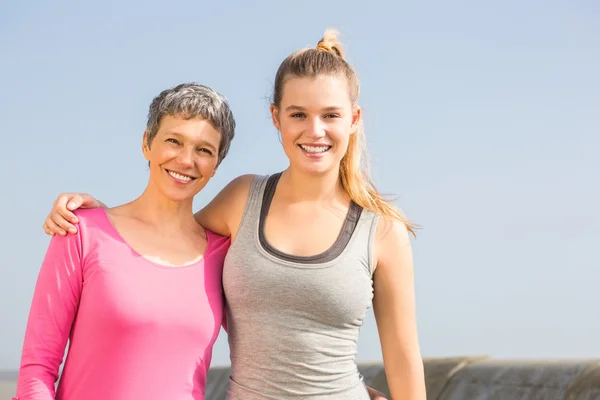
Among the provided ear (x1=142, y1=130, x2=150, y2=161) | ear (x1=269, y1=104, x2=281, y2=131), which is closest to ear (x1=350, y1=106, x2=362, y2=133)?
ear (x1=269, y1=104, x2=281, y2=131)

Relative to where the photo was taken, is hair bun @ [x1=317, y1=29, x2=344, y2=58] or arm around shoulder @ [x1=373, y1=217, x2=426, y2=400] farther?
hair bun @ [x1=317, y1=29, x2=344, y2=58]

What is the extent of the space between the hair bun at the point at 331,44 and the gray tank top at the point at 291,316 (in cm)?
72

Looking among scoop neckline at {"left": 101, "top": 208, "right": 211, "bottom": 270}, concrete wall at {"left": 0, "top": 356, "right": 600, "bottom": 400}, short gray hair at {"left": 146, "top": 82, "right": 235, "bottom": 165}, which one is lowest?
concrete wall at {"left": 0, "top": 356, "right": 600, "bottom": 400}

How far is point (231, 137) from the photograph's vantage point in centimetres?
280

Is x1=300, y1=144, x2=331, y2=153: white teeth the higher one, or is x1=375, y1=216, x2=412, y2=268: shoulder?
x1=300, y1=144, x2=331, y2=153: white teeth

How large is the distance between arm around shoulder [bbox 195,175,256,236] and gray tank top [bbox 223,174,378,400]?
0.13m

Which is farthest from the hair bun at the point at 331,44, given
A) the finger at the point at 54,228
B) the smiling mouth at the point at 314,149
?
the finger at the point at 54,228

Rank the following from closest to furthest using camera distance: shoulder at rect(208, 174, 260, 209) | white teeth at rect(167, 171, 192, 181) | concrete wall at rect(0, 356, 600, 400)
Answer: white teeth at rect(167, 171, 192, 181), shoulder at rect(208, 174, 260, 209), concrete wall at rect(0, 356, 600, 400)

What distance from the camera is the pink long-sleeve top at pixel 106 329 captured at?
2.42m

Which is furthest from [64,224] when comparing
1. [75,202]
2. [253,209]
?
[253,209]

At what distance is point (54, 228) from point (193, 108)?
1.97 ft

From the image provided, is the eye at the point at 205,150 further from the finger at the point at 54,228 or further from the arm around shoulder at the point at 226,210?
the finger at the point at 54,228

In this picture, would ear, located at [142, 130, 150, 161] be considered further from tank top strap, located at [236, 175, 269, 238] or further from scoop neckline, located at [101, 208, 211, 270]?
tank top strap, located at [236, 175, 269, 238]

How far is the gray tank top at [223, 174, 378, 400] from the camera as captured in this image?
2607 mm
